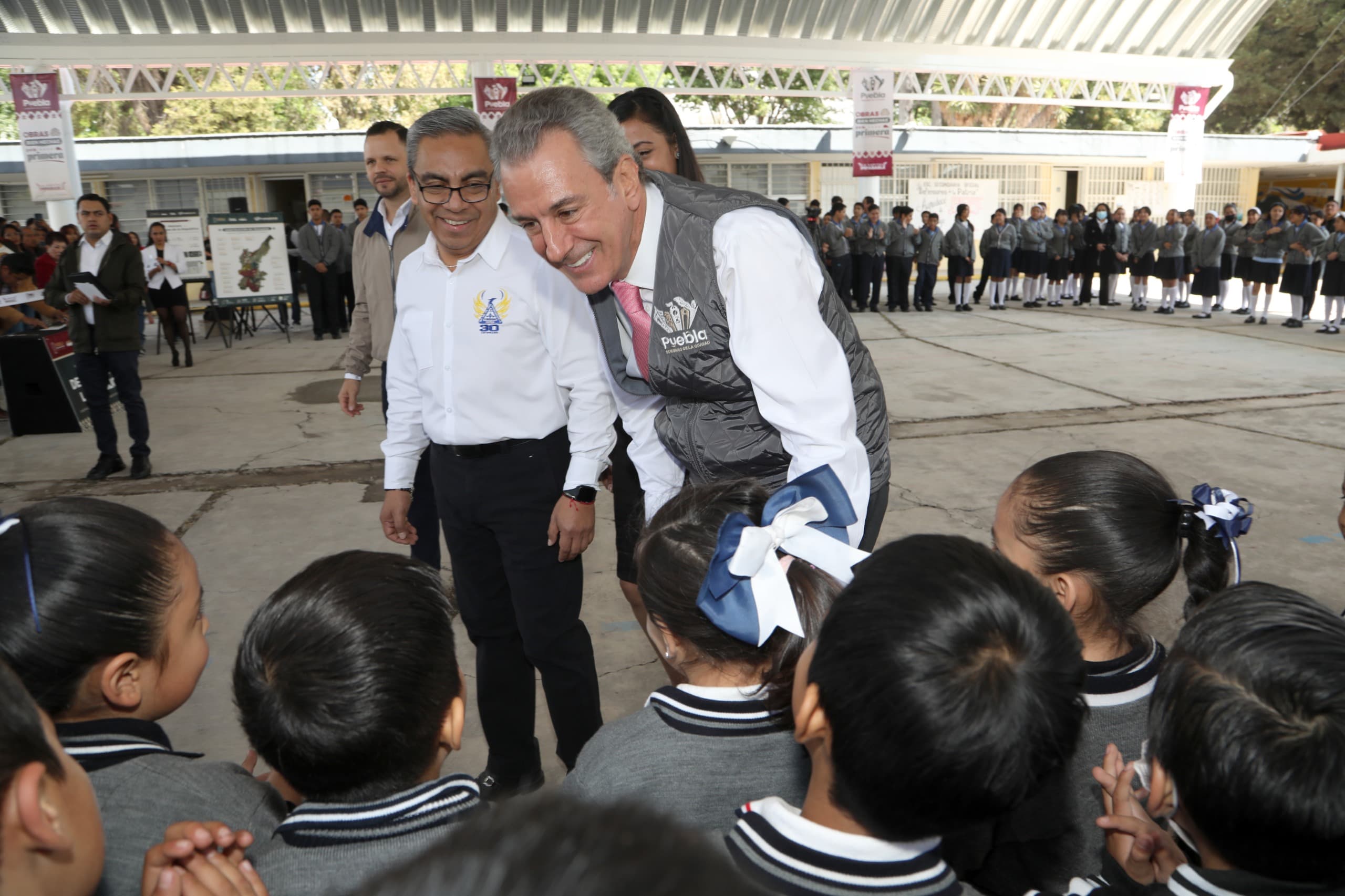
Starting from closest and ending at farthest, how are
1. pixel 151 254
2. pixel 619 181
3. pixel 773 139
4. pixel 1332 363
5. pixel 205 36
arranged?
pixel 619 181 → pixel 1332 363 → pixel 151 254 → pixel 205 36 → pixel 773 139

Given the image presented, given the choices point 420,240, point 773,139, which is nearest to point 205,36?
point 773,139

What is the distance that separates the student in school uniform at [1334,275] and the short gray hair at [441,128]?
1106cm

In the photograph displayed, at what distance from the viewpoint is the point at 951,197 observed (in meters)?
18.5

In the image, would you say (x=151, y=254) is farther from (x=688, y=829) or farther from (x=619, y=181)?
(x=688, y=829)

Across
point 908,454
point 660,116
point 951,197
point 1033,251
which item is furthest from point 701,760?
point 951,197

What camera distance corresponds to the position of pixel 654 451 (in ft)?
6.31

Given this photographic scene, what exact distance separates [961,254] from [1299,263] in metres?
4.20

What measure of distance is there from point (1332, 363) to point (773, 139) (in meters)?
10.6

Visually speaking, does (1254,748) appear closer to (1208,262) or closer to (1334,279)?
(1334,279)

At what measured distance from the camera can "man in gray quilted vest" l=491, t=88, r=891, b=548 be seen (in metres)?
1.40

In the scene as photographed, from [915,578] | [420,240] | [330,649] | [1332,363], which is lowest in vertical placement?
[1332,363]

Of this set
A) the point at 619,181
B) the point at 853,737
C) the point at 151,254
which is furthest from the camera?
the point at 151,254

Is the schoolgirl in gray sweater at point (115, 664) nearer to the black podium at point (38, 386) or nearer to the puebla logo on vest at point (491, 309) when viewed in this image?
the puebla logo on vest at point (491, 309)

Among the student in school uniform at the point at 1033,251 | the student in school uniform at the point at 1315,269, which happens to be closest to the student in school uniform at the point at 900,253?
the student in school uniform at the point at 1033,251
